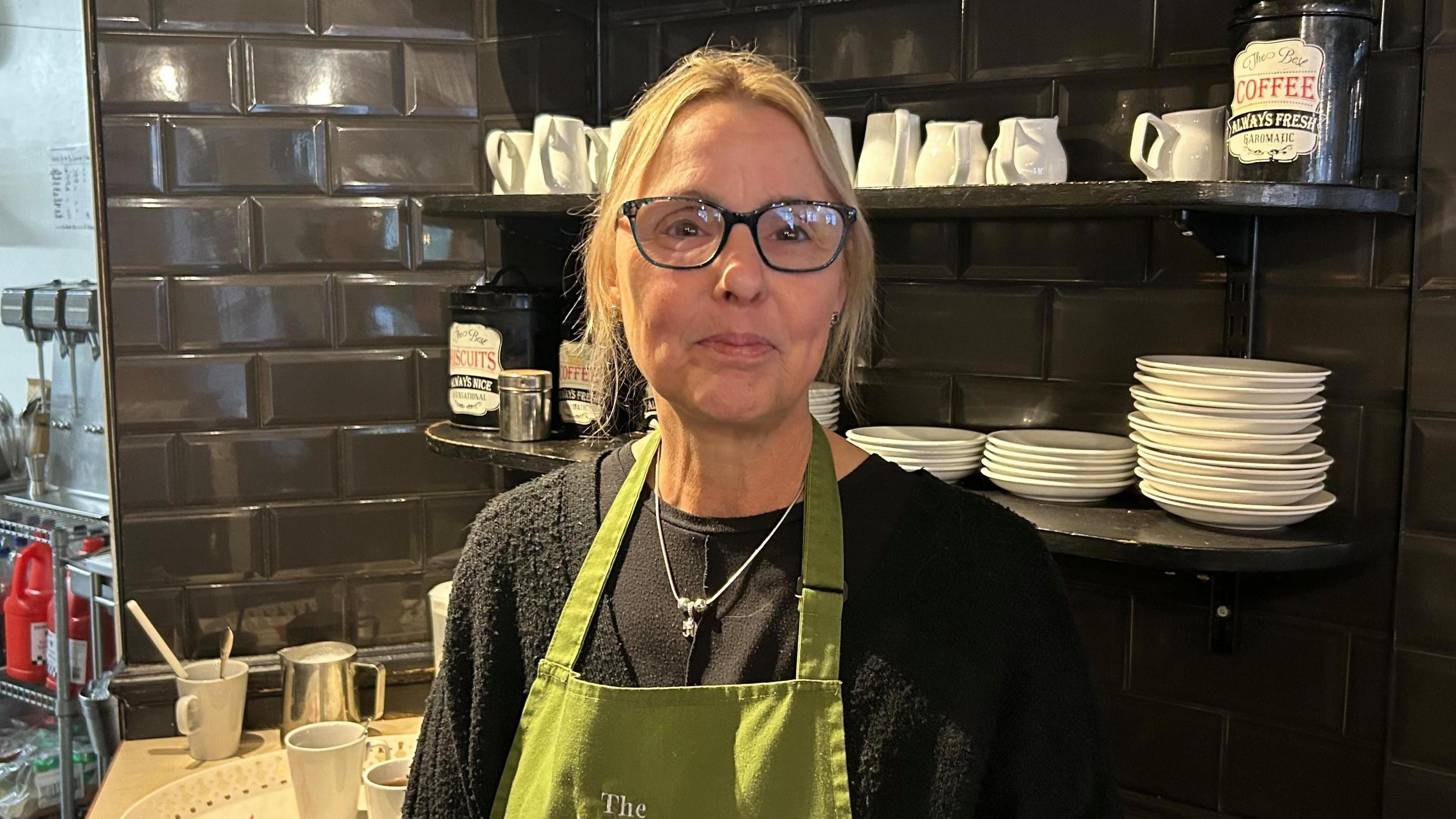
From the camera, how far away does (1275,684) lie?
175 cm

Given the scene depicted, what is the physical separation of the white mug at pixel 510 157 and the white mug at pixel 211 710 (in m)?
0.94

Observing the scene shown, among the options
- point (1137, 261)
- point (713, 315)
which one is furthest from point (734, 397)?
point (1137, 261)

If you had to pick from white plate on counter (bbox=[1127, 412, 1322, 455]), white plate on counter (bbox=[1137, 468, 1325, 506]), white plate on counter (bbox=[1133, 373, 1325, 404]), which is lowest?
white plate on counter (bbox=[1137, 468, 1325, 506])

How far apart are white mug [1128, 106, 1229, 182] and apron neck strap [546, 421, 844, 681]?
25.2 inches

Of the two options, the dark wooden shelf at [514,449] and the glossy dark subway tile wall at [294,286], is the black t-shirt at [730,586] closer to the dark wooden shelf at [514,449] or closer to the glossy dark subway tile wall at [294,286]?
the dark wooden shelf at [514,449]

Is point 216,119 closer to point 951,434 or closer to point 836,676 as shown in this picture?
point 951,434

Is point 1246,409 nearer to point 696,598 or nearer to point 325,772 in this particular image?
point 696,598

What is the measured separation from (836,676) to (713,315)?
342mm

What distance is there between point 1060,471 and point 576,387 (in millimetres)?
814

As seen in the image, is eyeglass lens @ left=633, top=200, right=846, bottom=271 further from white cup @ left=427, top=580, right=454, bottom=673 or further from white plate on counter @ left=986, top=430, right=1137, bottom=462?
white cup @ left=427, top=580, right=454, bottom=673

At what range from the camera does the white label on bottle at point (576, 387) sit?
2053 millimetres

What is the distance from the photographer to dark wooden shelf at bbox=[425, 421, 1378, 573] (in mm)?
1459

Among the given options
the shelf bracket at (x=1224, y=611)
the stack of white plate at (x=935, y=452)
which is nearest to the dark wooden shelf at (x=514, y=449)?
the stack of white plate at (x=935, y=452)

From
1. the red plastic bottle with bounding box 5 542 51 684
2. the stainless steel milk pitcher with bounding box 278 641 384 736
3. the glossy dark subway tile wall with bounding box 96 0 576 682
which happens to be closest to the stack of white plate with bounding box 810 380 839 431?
the glossy dark subway tile wall with bounding box 96 0 576 682
